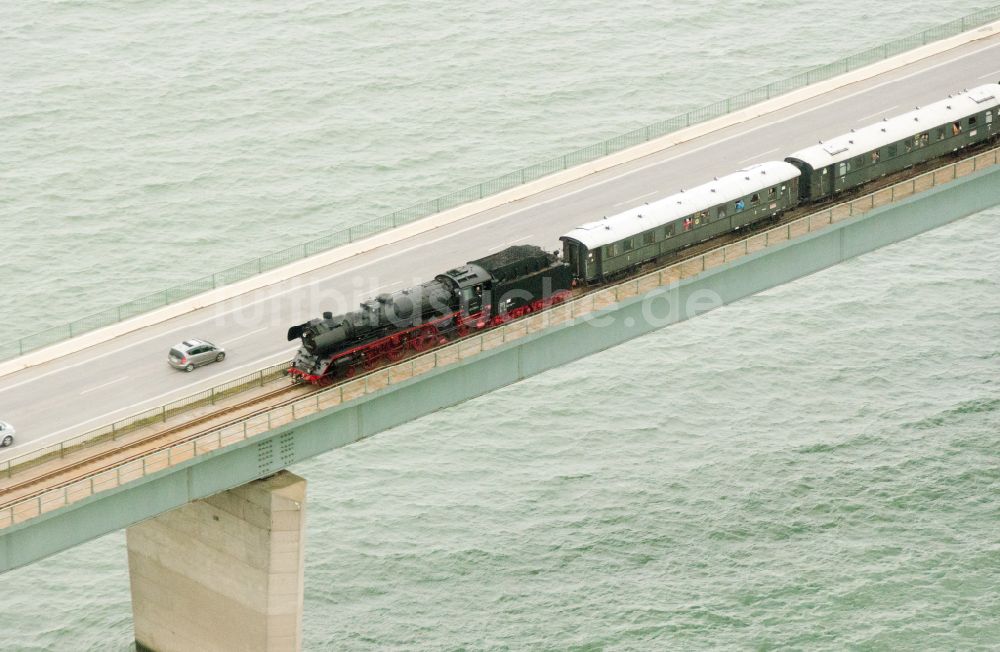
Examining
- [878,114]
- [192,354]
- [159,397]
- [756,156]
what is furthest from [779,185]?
[159,397]

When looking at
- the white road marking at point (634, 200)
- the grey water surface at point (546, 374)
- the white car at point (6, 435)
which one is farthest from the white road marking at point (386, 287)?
the white car at point (6, 435)

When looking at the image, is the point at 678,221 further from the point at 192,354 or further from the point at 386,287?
the point at 192,354

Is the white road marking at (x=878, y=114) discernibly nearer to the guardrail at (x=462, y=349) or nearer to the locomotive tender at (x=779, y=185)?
the locomotive tender at (x=779, y=185)

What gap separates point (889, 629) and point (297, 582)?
71.6ft

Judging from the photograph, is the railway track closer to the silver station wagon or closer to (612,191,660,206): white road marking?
the silver station wagon

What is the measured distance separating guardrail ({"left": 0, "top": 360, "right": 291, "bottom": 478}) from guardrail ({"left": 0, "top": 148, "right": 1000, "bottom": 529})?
1971mm

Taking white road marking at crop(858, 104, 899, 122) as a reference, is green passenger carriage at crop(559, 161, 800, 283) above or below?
below

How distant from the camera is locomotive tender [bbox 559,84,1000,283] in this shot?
7612 centimetres

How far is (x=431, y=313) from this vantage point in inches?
2820

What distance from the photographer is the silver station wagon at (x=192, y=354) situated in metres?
70.8

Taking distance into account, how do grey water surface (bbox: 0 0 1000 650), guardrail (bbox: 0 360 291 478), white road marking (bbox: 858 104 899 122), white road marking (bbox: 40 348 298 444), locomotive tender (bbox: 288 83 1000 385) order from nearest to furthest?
guardrail (bbox: 0 360 291 478) → white road marking (bbox: 40 348 298 444) → locomotive tender (bbox: 288 83 1000 385) → grey water surface (bbox: 0 0 1000 650) → white road marking (bbox: 858 104 899 122)

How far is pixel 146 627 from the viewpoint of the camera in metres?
76.3

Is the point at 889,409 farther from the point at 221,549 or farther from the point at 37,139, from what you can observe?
the point at 37,139

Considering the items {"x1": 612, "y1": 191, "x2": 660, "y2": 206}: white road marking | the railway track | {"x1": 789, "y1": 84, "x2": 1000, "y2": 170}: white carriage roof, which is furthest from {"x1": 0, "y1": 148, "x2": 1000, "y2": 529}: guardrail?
{"x1": 612, "y1": 191, "x2": 660, "y2": 206}: white road marking
